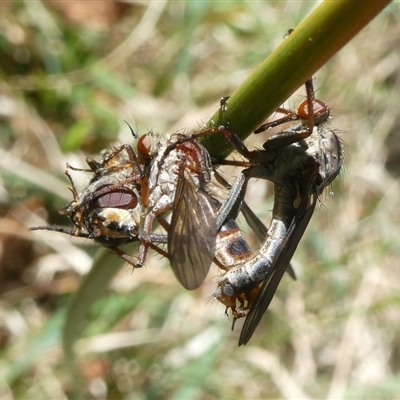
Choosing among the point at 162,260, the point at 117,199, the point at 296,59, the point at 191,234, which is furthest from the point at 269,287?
the point at 162,260

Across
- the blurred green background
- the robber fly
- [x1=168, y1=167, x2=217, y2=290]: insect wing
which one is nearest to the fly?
[x1=168, y1=167, x2=217, y2=290]: insect wing

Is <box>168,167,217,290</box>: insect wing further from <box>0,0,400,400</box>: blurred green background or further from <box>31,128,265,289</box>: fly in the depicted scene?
<box>0,0,400,400</box>: blurred green background

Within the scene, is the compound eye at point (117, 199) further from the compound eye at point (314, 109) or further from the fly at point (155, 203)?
the compound eye at point (314, 109)

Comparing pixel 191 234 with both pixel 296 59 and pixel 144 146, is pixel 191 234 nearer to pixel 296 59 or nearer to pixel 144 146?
pixel 144 146

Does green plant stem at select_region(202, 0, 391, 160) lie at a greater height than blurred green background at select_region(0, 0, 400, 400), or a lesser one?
lesser

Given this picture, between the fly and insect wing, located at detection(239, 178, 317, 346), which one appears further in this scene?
insect wing, located at detection(239, 178, 317, 346)

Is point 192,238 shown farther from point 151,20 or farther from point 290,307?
point 151,20

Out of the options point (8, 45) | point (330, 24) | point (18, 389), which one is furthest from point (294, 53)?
point (8, 45)
